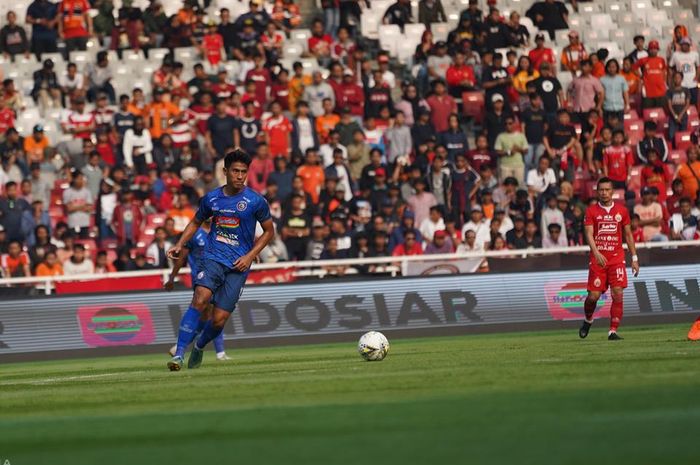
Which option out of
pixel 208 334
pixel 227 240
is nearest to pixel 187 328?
pixel 208 334

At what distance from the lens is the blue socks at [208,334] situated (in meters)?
15.6

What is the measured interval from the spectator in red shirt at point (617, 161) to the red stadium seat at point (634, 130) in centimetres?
129

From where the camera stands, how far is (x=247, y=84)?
1133 inches

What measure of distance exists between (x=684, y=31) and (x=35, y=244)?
15.5 meters

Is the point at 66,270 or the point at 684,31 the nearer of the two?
the point at 66,270

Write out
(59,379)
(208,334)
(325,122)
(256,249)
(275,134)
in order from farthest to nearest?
(325,122), (275,134), (59,379), (208,334), (256,249)

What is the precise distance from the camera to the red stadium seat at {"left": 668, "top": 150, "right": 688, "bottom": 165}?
96.0ft

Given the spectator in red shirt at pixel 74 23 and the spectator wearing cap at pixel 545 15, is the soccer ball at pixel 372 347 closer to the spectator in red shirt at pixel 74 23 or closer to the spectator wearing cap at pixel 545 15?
the spectator in red shirt at pixel 74 23

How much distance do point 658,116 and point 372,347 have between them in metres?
15.7

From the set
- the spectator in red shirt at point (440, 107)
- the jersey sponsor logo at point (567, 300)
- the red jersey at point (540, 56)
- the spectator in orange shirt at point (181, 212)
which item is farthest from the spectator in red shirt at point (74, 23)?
the jersey sponsor logo at point (567, 300)

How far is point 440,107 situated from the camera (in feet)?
94.8

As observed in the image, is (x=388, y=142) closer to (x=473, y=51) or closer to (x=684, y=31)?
(x=473, y=51)

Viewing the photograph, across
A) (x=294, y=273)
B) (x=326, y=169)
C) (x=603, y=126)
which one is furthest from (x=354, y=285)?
(x=603, y=126)

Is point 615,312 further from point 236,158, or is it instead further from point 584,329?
point 236,158
